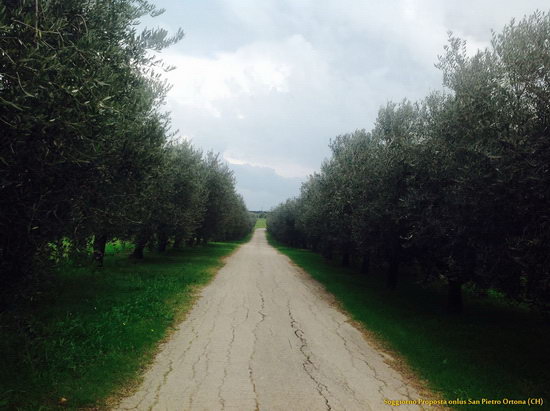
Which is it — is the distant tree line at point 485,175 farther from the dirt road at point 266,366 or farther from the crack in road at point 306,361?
the crack in road at point 306,361

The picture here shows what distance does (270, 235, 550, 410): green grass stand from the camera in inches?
343

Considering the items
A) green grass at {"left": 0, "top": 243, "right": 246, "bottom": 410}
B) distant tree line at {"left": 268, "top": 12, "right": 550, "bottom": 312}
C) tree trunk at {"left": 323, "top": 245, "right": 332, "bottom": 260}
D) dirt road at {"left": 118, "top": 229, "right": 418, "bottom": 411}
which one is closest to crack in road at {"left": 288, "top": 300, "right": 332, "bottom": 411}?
dirt road at {"left": 118, "top": 229, "right": 418, "bottom": 411}

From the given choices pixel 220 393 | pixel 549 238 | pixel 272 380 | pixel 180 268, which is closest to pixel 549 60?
pixel 549 238

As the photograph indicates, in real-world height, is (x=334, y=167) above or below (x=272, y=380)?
above

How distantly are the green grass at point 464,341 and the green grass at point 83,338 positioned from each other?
7.16 m

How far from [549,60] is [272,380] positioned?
10298 mm

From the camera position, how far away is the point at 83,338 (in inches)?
386

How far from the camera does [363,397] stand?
24.8 ft

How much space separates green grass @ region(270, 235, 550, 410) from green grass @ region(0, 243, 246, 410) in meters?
7.16

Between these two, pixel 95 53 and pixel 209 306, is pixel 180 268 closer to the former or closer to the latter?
pixel 209 306

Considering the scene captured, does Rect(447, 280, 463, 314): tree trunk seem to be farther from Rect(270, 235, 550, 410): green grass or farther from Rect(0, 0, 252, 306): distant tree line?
Rect(0, 0, 252, 306): distant tree line

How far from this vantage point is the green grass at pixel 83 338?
6.71 m

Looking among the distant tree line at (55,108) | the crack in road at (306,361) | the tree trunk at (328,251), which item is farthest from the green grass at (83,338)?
the tree trunk at (328,251)

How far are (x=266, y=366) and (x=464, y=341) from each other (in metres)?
7.49
